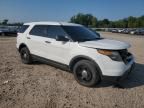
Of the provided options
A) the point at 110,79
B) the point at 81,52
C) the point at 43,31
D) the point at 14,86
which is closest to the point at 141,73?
the point at 110,79

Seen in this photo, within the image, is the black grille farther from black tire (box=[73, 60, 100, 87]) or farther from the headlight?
black tire (box=[73, 60, 100, 87])

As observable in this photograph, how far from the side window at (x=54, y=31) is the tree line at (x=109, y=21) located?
263 ft

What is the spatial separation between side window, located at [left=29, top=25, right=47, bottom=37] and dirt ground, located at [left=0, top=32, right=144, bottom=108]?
1.35 metres

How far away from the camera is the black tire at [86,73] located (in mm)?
5133

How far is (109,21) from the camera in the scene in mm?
104750

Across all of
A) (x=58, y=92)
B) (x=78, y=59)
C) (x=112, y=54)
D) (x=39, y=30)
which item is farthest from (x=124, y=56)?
(x=39, y=30)

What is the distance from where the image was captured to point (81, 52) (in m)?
5.32

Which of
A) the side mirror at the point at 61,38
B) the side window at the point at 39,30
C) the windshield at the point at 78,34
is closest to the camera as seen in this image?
the side mirror at the point at 61,38

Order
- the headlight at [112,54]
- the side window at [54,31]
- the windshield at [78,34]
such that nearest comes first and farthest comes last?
A: the headlight at [112,54] < the windshield at [78,34] < the side window at [54,31]

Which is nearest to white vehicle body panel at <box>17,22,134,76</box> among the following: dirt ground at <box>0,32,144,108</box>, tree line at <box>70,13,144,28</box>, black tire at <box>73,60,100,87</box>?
black tire at <box>73,60,100,87</box>

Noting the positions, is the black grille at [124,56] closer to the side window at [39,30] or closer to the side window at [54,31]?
the side window at [54,31]

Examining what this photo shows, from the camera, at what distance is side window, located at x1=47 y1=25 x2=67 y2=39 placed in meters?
5.98

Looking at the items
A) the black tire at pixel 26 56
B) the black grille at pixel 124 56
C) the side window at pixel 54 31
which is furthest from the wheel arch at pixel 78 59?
the black tire at pixel 26 56

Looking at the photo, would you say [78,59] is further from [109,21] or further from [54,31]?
[109,21]
